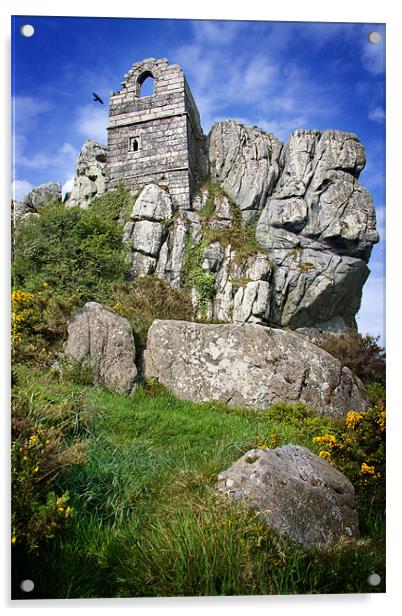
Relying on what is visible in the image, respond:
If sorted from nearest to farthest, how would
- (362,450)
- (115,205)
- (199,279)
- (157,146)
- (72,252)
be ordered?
1. (362,450)
2. (72,252)
3. (199,279)
4. (115,205)
5. (157,146)

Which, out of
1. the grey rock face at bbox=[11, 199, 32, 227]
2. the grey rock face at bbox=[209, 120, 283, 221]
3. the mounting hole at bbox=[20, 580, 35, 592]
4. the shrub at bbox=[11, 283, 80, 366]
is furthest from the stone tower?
the mounting hole at bbox=[20, 580, 35, 592]

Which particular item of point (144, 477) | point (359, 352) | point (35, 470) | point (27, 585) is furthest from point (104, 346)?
point (359, 352)

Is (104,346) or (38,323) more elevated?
(38,323)

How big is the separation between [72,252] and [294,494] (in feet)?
14.4

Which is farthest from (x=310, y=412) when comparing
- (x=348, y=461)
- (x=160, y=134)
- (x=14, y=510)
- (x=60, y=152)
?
(x=160, y=134)

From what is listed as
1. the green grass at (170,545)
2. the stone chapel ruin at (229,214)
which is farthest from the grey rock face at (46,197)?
the green grass at (170,545)

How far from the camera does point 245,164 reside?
8219 millimetres

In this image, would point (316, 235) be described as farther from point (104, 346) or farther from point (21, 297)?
point (21, 297)

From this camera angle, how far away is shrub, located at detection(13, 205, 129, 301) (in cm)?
507

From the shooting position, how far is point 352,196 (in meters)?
7.33

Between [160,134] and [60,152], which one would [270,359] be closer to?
[60,152]

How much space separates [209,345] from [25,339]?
6.58 feet

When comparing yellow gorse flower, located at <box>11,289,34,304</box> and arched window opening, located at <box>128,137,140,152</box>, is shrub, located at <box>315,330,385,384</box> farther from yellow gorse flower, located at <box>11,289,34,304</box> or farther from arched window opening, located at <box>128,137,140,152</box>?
arched window opening, located at <box>128,137,140,152</box>
